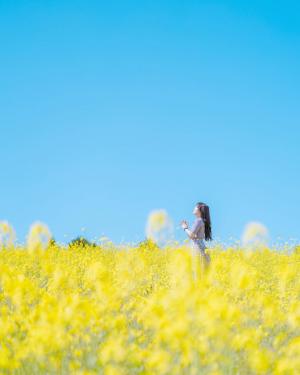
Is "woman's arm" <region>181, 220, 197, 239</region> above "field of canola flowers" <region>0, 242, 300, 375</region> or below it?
above

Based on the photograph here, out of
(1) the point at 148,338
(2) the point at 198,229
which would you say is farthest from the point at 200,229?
(1) the point at 148,338

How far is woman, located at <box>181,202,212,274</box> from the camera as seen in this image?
12.9 m

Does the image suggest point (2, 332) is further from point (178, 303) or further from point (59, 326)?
point (178, 303)

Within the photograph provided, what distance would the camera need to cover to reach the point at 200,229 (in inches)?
512

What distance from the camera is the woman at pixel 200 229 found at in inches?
508

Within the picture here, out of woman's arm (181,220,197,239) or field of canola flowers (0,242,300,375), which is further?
woman's arm (181,220,197,239)

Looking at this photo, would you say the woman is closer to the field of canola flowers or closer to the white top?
the white top

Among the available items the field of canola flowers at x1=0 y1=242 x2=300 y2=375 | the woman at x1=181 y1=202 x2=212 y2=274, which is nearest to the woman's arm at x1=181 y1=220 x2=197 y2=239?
the woman at x1=181 y1=202 x2=212 y2=274

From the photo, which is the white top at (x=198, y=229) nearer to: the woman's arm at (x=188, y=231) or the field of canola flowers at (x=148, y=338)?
the woman's arm at (x=188, y=231)

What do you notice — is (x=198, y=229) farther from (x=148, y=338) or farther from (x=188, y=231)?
(x=148, y=338)

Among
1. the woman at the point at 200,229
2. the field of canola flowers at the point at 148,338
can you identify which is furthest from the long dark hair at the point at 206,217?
the field of canola flowers at the point at 148,338

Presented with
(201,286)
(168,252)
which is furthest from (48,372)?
(168,252)

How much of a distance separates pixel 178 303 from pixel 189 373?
1008mm

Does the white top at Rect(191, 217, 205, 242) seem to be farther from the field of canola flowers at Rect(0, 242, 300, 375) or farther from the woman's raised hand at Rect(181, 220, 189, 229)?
the field of canola flowers at Rect(0, 242, 300, 375)
